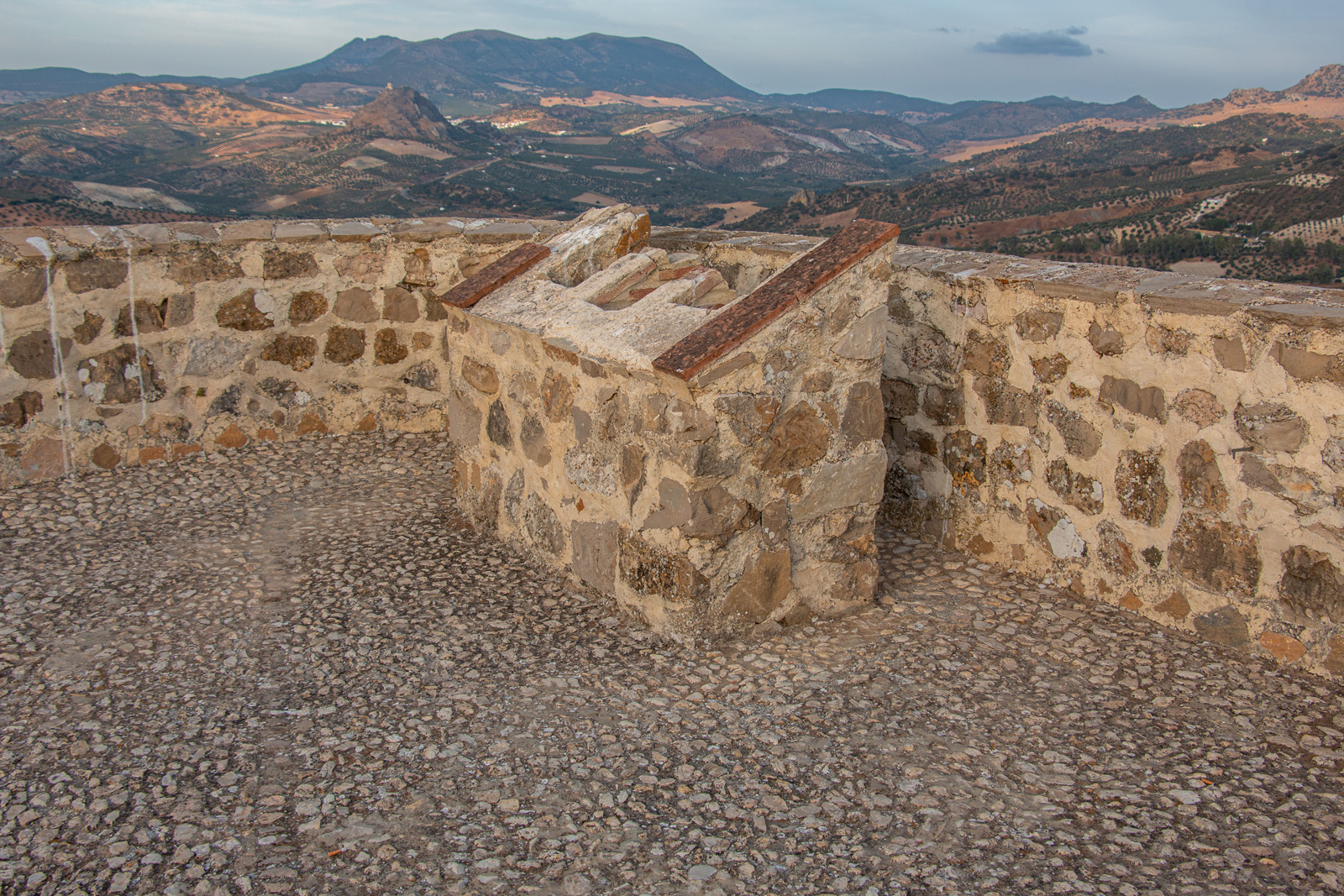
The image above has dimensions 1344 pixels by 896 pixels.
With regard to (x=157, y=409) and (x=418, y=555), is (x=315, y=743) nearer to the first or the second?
(x=418, y=555)

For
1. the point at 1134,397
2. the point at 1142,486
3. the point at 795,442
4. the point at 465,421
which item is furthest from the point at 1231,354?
the point at 465,421

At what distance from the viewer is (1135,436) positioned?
10.8 ft

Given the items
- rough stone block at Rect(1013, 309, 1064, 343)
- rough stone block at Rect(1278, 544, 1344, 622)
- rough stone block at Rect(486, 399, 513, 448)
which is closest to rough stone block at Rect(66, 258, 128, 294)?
rough stone block at Rect(486, 399, 513, 448)

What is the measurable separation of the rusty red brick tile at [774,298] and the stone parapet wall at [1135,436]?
0.82 metres

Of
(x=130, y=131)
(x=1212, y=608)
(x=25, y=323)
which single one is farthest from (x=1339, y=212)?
(x=130, y=131)

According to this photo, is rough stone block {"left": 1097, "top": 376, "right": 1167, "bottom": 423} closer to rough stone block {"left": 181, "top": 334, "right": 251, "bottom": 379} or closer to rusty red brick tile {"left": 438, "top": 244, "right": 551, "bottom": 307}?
rusty red brick tile {"left": 438, "top": 244, "right": 551, "bottom": 307}

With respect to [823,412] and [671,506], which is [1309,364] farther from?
[671,506]

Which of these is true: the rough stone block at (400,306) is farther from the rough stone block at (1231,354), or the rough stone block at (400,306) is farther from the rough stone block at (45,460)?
the rough stone block at (1231,354)

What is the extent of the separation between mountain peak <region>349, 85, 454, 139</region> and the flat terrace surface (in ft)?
320

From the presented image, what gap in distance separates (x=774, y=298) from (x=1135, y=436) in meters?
1.51

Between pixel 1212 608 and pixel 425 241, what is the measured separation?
4702mm

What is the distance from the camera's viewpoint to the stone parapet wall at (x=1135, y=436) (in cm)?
288

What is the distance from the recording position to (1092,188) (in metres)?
49.7

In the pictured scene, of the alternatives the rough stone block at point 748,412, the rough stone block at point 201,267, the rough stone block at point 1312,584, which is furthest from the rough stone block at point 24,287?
the rough stone block at point 1312,584
